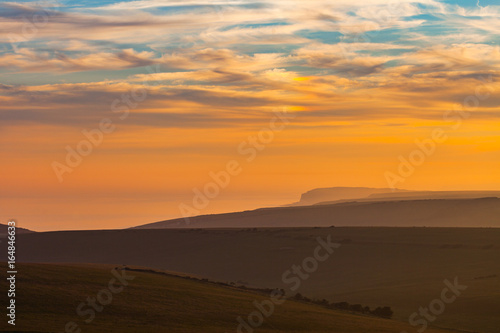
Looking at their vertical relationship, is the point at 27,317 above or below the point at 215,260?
below

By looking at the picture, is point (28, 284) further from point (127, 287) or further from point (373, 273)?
point (373, 273)

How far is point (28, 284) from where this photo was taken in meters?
47.5

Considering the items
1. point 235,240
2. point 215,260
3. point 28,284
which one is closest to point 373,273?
point 215,260

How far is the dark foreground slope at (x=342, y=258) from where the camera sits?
216ft

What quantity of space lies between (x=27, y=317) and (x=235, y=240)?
9163cm
